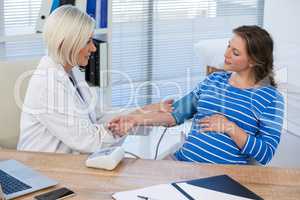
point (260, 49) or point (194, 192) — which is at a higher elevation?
point (260, 49)

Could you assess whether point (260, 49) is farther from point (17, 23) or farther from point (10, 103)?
point (17, 23)

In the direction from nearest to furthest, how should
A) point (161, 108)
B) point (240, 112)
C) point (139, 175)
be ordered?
point (139, 175) → point (240, 112) → point (161, 108)

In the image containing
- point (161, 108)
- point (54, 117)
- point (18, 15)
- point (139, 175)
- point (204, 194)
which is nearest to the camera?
point (204, 194)

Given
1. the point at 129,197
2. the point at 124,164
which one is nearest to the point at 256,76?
the point at 124,164

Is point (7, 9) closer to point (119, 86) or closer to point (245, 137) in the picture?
point (119, 86)

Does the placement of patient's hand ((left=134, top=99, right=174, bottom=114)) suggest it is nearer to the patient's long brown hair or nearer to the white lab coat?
the white lab coat

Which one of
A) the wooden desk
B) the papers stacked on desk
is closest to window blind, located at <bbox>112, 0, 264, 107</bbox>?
the wooden desk

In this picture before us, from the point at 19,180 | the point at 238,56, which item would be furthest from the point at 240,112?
the point at 19,180

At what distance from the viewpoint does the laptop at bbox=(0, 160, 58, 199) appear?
56.8 inches

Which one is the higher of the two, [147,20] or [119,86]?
[147,20]

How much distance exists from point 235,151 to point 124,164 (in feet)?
1.85

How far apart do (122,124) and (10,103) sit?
534mm

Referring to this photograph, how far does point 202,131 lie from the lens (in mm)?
2045

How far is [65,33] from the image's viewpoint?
6.47 ft
